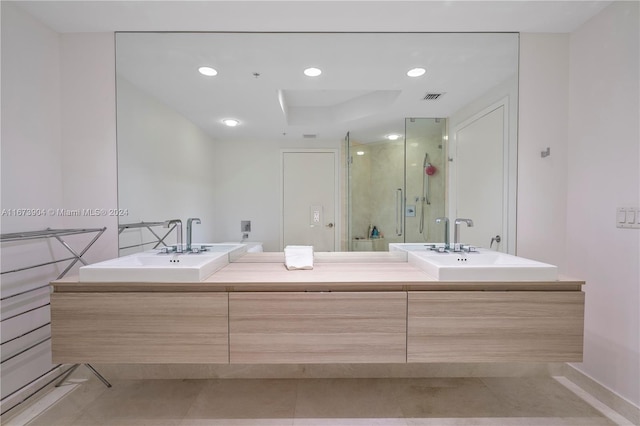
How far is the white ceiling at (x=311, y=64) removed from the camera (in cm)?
170

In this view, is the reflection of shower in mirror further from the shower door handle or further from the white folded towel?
the white folded towel

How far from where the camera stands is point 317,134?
70.8 inches

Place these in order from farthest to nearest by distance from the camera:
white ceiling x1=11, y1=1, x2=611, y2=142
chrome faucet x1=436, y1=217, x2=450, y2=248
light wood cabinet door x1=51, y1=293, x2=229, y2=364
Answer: chrome faucet x1=436, y1=217, x2=450, y2=248 → white ceiling x1=11, y1=1, x2=611, y2=142 → light wood cabinet door x1=51, y1=293, x2=229, y2=364

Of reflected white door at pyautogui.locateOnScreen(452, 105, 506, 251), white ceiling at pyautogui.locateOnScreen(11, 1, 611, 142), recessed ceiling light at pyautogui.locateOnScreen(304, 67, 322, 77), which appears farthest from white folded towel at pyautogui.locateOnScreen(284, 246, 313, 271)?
recessed ceiling light at pyautogui.locateOnScreen(304, 67, 322, 77)

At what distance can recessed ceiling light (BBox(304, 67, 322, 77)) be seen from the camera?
1.75 m

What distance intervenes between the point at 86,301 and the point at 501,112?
2.57m

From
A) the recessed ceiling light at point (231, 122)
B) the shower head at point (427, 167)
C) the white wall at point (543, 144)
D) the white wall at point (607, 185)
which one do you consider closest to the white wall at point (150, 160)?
the recessed ceiling light at point (231, 122)

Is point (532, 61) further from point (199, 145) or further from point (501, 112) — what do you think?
point (199, 145)

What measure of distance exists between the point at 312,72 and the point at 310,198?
2.62 ft

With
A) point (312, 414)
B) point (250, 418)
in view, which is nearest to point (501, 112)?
point (312, 414)

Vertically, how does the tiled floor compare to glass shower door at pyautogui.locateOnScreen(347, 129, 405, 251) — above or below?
below

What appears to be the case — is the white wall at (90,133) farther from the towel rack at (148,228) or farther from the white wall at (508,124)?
the white wall at (508,124)

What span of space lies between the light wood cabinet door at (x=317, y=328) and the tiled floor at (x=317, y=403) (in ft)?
1.46

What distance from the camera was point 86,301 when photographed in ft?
4.30
